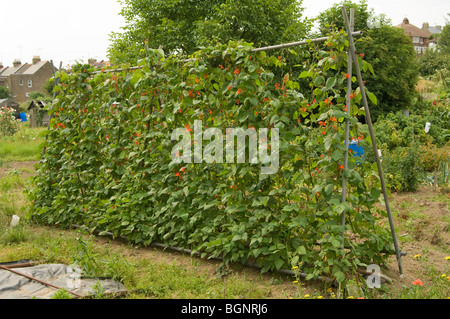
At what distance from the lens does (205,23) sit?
52.5ft

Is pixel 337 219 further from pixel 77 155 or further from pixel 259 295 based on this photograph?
pixel 77 155

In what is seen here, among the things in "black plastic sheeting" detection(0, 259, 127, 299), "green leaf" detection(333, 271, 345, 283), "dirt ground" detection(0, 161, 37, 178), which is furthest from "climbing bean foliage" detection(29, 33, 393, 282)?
"dirt ground" detection(0, 161, 37, 178)

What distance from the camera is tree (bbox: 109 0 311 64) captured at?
53.4 feet

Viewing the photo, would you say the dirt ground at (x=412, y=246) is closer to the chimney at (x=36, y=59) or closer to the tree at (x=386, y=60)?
the tree at (x=386, y=60)

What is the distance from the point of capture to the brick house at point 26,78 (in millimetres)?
52750

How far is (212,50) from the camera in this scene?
12.8ft

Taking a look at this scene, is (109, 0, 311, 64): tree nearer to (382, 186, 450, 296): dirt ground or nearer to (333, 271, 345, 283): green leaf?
(382, 186, 450, 296): dirt ground

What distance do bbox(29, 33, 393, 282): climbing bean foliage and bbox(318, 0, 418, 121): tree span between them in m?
11.9

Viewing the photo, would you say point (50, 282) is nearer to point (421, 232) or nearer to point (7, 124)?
point (421, 232)

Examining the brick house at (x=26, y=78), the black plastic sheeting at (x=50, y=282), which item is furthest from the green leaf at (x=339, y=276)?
the brick house at (x=26, y=78)

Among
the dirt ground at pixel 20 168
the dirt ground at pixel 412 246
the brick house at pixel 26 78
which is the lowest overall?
the dirt ground at pixel 412 246

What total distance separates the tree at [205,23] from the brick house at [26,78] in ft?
118
